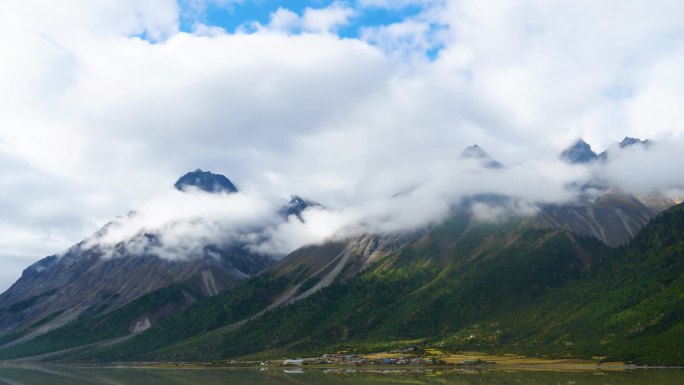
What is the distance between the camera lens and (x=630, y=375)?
179 meters

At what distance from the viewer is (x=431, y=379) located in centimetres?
19600

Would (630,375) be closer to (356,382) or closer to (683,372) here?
(683,372)

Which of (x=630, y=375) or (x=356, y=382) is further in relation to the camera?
(x=356, y=382)

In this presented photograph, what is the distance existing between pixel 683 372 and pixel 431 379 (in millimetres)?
70298

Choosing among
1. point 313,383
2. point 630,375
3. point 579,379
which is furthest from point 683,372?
point 313,383

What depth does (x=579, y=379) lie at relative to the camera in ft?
563

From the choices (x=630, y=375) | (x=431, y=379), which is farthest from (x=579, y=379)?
(x=431, y=379)

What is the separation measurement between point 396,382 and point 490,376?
28.6 metres

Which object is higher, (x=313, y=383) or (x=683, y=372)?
(x=313, y=383)

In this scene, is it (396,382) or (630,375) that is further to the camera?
(396,382)

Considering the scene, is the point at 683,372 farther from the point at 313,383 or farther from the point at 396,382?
the point at 313,383

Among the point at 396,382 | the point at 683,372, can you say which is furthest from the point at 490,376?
the point at 683,372

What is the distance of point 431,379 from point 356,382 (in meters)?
22.9

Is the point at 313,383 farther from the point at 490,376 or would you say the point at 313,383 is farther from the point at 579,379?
the point at 579,379
